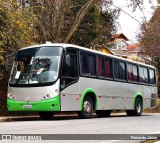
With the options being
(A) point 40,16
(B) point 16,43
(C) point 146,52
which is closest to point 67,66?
(B) point 16,43

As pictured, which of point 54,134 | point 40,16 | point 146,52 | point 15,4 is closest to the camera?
point 54,134

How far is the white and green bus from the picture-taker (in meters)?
16.8

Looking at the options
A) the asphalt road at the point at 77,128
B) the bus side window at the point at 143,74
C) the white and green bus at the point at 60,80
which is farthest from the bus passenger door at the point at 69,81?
the bus side window at the point at 143,74

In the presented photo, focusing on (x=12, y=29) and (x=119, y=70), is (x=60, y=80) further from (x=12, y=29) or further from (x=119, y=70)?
(x=119, y=70)

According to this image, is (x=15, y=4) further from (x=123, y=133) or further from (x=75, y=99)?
(x=123, y=133)

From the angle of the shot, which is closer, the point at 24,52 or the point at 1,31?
the point at 24,52

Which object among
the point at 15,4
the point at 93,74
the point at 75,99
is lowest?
the point at 75,99

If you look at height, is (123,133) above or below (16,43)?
below

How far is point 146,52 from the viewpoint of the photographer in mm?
53062

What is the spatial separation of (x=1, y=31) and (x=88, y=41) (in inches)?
661

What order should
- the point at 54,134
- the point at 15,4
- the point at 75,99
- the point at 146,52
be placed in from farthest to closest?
the point at 146,52 < the point at 15,4 < the point at 75,99 < the point at 54,134

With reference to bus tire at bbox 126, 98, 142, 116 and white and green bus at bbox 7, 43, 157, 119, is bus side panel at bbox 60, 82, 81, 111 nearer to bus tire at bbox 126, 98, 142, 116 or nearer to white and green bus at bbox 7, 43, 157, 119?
white and green bus at bbox 7, 43, 157, 119

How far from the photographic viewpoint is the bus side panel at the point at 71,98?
56.2ft

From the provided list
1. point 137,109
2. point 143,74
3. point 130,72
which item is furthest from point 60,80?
point 143,74
